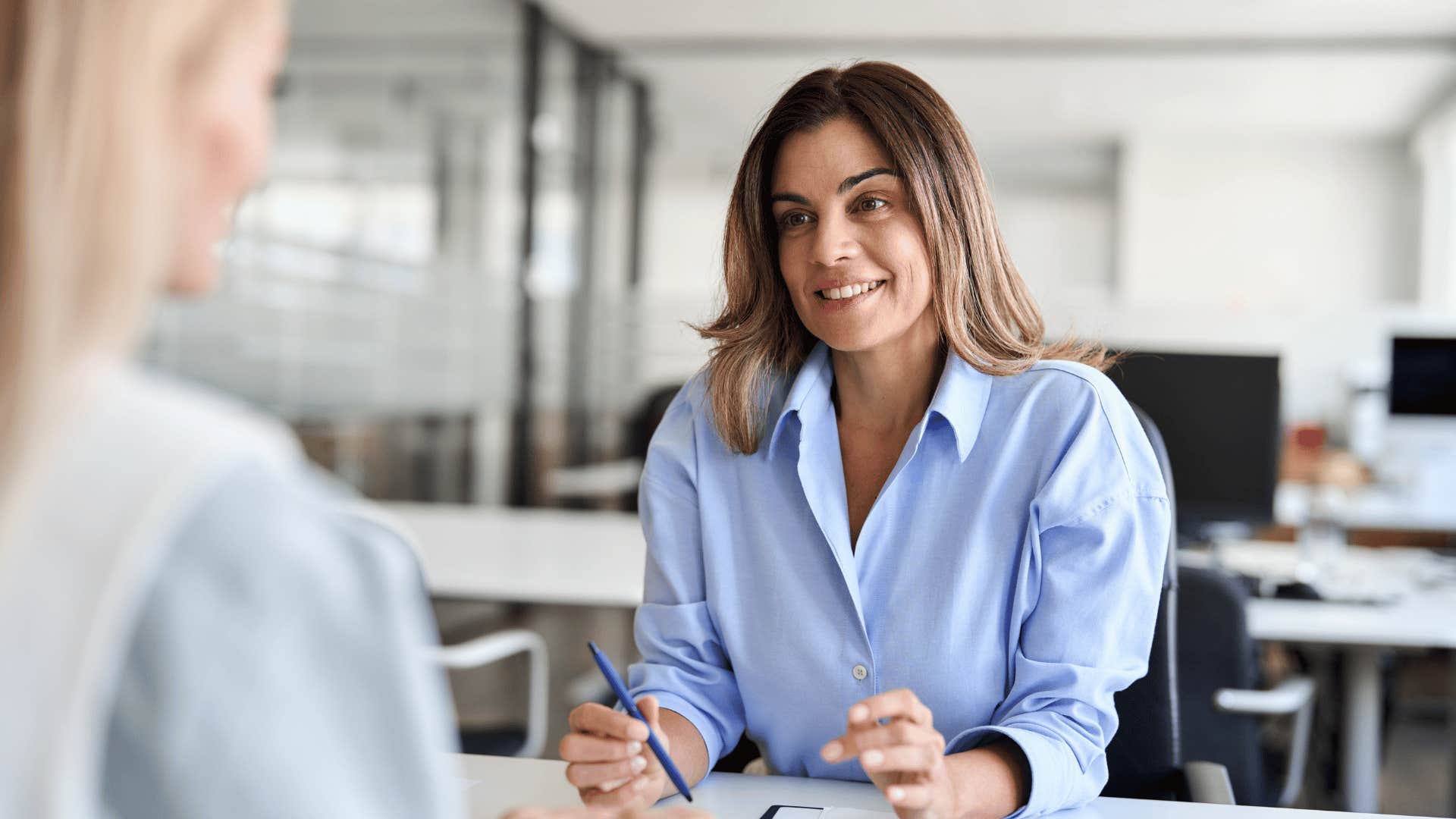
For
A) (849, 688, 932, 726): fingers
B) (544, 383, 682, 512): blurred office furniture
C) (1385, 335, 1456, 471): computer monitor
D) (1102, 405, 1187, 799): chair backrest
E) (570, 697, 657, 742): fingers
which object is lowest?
(544, 383, 682, 512): blurred office furniture

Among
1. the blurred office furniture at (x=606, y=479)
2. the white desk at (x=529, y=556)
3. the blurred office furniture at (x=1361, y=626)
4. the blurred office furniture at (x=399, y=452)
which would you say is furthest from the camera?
the blurred office furniture at (x=606, y=479)

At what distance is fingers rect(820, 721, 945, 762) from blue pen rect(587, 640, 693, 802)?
0.19 meters

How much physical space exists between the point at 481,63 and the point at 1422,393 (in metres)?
4.49

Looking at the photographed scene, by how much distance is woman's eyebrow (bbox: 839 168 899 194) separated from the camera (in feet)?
4.84

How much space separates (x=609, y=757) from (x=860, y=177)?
71cm

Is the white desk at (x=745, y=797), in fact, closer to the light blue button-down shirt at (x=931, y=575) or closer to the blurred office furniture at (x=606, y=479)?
the light blue button-down shirt at (x=931, y=575)

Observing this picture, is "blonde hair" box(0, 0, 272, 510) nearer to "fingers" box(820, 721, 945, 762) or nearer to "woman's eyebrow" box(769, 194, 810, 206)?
"fingers" box(820, 721, 945, 762)

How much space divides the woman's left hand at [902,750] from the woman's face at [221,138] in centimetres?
68

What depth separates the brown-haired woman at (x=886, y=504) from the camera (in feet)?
4.25

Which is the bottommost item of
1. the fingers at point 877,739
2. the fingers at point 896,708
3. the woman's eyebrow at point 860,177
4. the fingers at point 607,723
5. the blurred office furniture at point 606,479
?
the blurred office furniture at point 606,479

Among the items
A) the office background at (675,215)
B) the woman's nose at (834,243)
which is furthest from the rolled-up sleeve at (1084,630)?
the office background at (675,215)

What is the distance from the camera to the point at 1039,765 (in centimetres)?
118

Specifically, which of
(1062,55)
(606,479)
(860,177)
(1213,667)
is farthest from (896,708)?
(1062,55)

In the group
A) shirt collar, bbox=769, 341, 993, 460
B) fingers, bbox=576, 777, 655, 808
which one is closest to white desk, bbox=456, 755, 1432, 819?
fingers, bbox=576, 777, 655, 808
